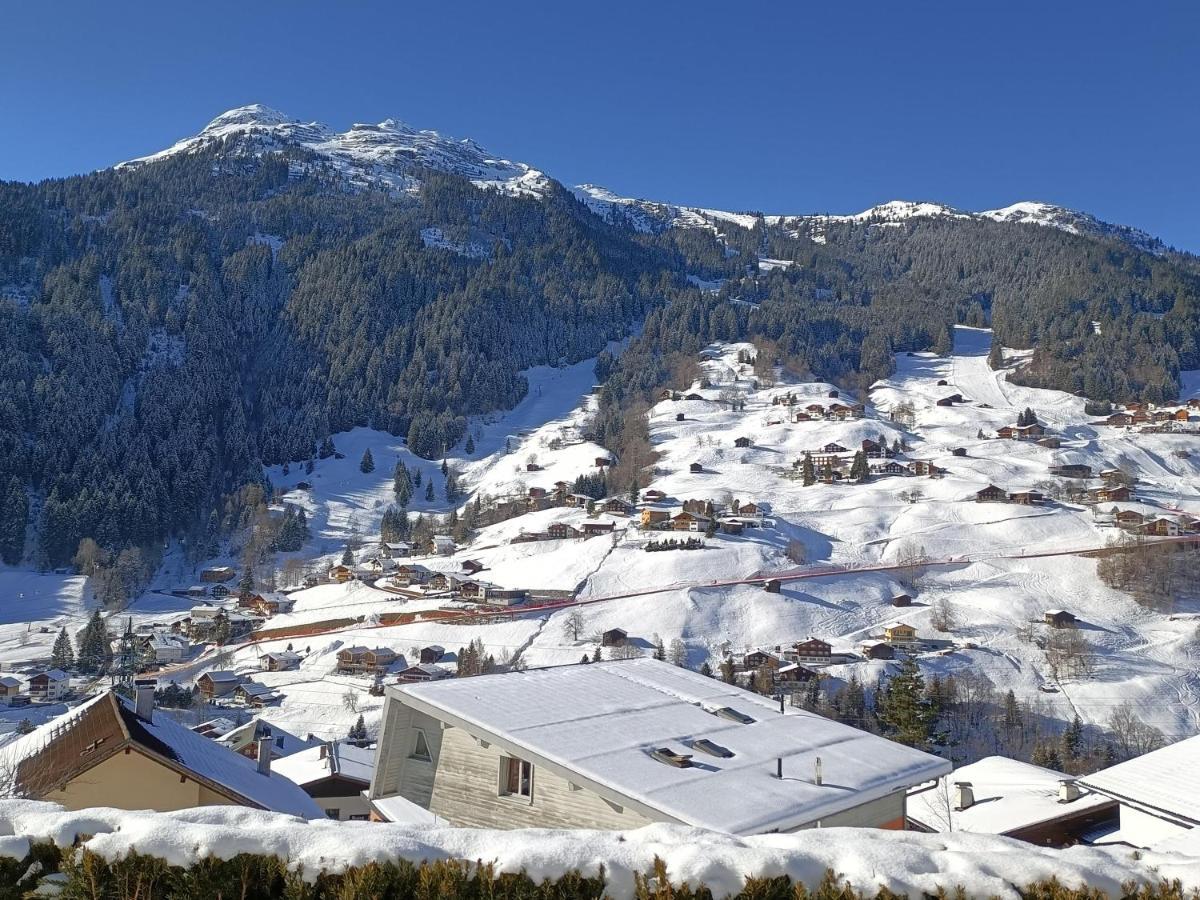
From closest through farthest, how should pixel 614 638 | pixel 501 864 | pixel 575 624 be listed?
pixel 501 864 < pixel 614 638 < pixel 575 624

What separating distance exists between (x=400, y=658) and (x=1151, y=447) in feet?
326

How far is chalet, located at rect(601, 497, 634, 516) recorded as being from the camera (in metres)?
99.2

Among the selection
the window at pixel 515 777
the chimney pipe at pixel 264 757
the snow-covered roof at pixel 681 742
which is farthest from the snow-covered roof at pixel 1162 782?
the chimney pipe at pixel 264 757

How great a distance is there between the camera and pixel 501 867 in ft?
16.1

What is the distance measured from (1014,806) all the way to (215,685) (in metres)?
52.1

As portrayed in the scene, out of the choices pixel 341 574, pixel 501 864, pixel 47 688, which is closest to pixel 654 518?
pixel 341 574

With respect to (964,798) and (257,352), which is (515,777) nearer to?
(964,798)

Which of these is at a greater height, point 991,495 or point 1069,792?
point 991,495

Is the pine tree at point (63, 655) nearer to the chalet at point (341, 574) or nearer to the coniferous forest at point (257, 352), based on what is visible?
the chalet at point (341, 574)

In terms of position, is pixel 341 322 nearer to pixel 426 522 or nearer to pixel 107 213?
pixel 107 213

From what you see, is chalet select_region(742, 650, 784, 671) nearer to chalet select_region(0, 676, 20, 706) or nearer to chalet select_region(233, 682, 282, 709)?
chalet select_region(233, 682, 282, 709)

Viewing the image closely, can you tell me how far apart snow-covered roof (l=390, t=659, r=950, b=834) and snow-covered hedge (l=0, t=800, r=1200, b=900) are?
4.02m

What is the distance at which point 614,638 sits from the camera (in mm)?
61250

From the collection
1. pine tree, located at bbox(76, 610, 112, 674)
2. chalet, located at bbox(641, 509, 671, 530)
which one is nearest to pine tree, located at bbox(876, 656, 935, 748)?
chalet, located at bbox(641, 509, 671, 530)
